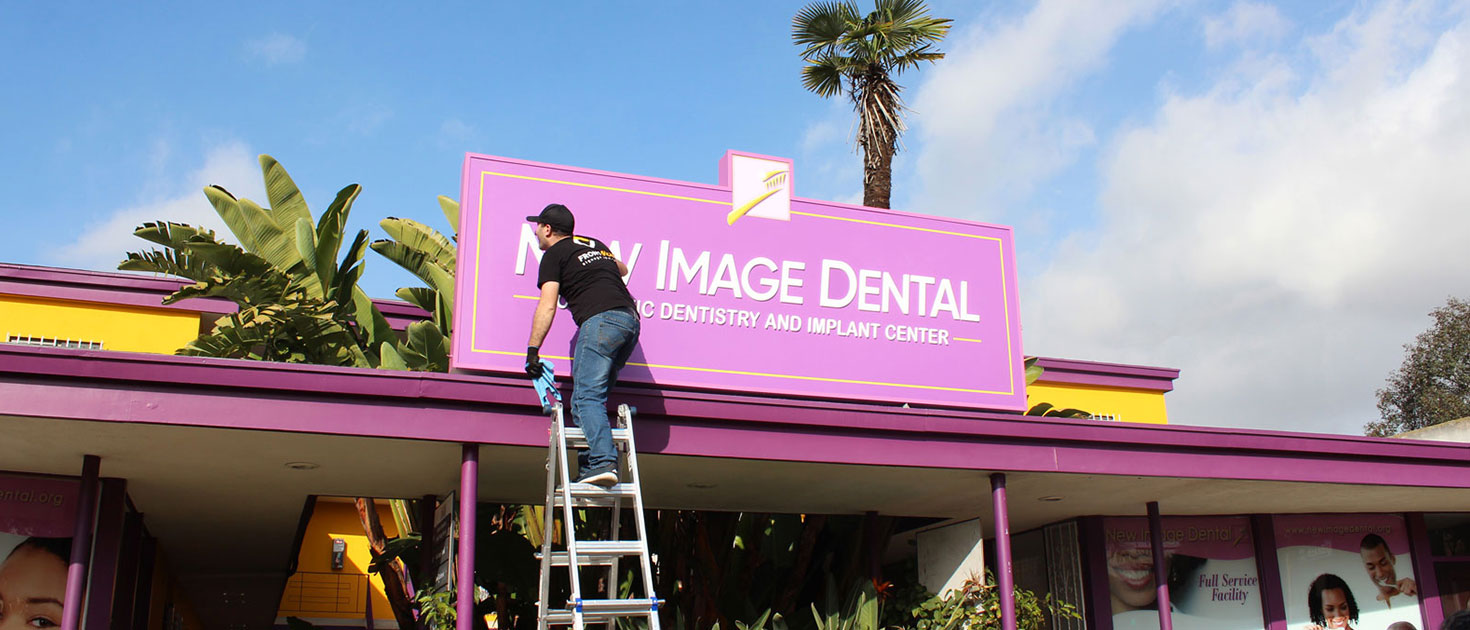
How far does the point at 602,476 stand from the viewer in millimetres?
6746

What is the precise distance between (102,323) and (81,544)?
8.96m

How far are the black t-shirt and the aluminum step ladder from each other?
0.47m

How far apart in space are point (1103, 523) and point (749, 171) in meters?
5.10

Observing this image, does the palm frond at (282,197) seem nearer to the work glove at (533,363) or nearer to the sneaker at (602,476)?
the work glove at (533,363)

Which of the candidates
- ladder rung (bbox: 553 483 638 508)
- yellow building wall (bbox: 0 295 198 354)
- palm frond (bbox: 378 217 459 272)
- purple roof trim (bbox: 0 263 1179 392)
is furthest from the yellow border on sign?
yellow building wall (bbox: 0 295 198 354)

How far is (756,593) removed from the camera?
37.2 ft

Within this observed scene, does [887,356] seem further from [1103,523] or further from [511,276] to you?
[1103,523]

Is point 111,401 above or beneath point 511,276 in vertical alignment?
beneath

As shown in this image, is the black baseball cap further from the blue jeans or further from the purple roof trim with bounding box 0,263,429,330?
the purple roof trim with bounding box 0,263,429,330

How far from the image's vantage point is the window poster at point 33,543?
8281mm

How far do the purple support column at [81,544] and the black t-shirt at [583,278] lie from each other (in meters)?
3.30

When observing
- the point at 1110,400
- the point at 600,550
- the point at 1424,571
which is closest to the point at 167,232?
the point at 600,550

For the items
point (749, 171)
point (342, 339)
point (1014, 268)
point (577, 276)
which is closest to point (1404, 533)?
point (1014, 268)

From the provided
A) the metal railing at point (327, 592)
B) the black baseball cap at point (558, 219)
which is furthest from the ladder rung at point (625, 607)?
the metal railing at point (327, 592)
